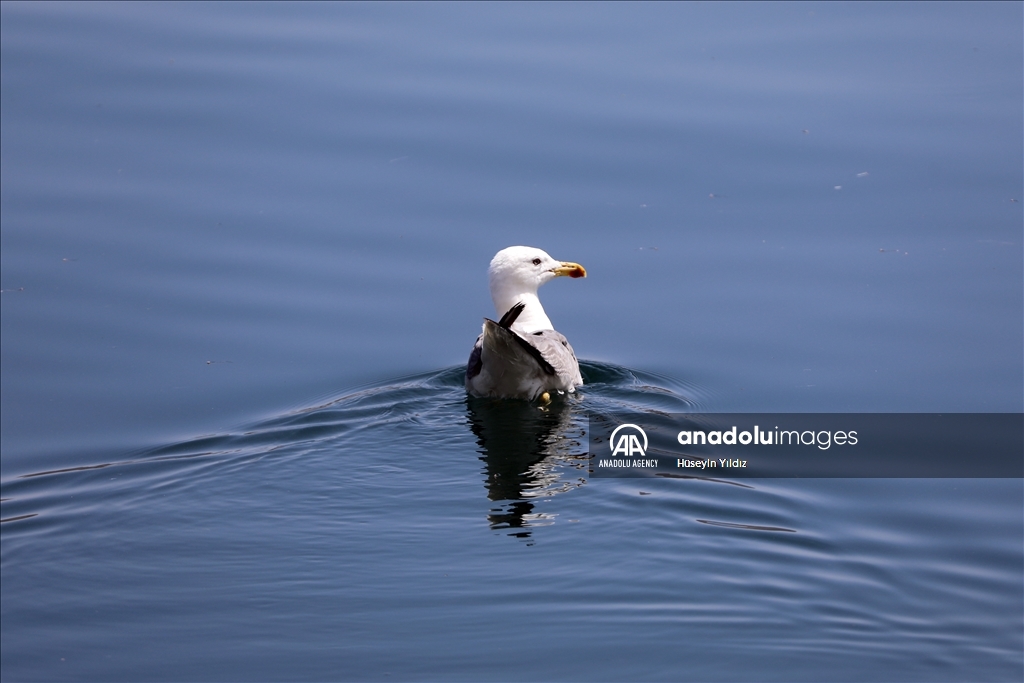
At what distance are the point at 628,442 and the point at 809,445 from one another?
147cm

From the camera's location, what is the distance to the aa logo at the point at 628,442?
376 inches

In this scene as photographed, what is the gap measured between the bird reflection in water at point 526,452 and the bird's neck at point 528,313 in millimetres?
906

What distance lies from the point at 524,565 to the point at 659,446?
2.38 metres

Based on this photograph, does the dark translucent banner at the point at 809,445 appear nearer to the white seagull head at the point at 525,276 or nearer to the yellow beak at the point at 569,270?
the white seagull head at the point at 525,276

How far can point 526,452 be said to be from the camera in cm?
976

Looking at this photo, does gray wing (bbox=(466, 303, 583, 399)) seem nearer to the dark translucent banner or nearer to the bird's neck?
the bird's neck

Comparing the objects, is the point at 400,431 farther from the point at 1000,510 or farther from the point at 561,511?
the point at 1000,510

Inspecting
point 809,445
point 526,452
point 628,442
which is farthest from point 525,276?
point 809,445

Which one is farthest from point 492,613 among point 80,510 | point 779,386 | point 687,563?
point 779,386

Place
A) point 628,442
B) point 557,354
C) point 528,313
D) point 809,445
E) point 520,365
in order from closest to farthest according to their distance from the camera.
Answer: point 809,445, point 628,442, point 520,365, point 557,354, point 528,313

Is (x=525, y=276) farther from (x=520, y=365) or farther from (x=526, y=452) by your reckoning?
(x=526, y=452)

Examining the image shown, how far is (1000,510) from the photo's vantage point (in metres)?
8.65

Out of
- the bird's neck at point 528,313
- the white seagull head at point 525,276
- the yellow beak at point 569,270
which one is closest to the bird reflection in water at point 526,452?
the bird's neck at point 528,313

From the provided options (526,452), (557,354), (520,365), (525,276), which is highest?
(525,276)
